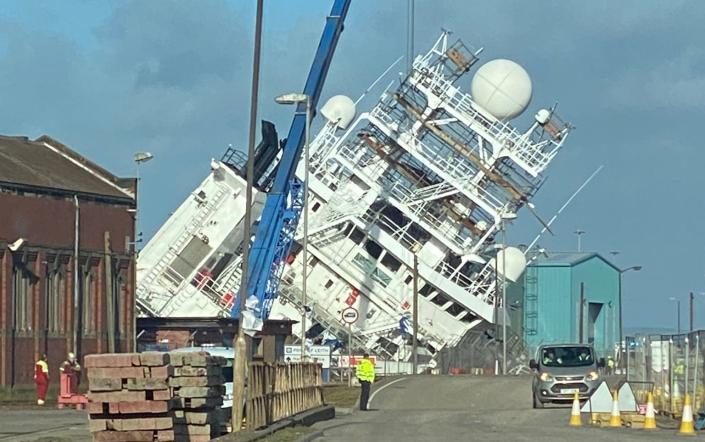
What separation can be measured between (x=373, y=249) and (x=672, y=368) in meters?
39.7

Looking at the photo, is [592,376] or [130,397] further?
[592,376]

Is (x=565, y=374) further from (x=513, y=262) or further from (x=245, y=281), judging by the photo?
(x=513, y=262)

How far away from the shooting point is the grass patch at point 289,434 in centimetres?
2473

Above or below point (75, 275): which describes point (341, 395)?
below

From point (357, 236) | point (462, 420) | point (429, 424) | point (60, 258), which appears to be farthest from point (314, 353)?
point (429, 424)

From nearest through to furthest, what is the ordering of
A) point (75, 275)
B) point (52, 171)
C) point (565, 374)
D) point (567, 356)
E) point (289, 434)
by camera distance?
point (289, 434) → point (565, 374) → point (567, 356) → point (75, 275) → point (52, 171)

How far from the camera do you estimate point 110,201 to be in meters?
53.3

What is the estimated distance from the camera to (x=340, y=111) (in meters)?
74.8

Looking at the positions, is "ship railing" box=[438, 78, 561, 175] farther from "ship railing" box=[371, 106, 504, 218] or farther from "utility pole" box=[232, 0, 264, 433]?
"utility pole" box=[232, 0, 264, 433]

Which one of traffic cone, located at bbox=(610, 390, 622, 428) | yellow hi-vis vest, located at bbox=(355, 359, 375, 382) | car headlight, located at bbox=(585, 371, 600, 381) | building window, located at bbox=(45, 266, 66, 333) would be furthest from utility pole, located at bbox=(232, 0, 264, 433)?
building window, located at bbox=(45, 266, 66, 333)

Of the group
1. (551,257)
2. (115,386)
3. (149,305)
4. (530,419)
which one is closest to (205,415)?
(115,386)

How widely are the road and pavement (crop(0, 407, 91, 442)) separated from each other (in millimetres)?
4364

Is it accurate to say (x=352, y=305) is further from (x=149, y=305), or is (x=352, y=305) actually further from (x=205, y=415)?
(x=205, y=415)

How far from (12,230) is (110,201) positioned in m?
6.05
